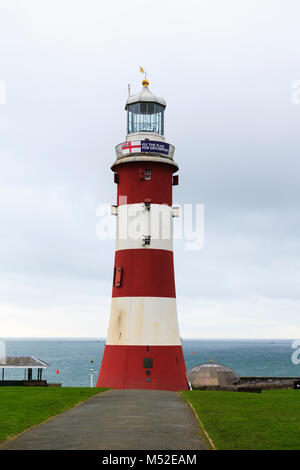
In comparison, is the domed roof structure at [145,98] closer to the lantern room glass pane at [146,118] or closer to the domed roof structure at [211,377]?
the lantern room glass pane at [146,118]

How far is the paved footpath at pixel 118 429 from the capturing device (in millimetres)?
12695

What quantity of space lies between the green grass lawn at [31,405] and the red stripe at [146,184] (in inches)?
449

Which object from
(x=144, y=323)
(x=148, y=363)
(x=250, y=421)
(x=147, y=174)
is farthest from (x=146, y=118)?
(x=250, y=421)

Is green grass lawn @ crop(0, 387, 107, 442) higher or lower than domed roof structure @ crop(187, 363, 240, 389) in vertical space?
lower

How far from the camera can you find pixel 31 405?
808 inches

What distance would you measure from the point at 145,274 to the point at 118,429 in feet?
54.8

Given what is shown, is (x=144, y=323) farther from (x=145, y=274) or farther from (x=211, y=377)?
(x=211, y=377)

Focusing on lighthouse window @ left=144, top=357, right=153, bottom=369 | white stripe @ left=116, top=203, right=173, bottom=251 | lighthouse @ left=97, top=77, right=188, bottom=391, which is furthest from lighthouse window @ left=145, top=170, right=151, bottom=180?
lighthouse window @ left=144, top=357, right=153, bottom=369

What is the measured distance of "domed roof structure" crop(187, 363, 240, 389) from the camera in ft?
123

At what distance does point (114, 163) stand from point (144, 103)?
419 centimetres

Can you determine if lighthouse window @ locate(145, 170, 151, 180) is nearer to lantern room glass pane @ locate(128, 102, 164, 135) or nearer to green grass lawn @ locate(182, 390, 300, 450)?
lantern room glass pane @ locate(128, 102, 164, 135)

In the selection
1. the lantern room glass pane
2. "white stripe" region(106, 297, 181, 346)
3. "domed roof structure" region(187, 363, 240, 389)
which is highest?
the lantern room glass pane

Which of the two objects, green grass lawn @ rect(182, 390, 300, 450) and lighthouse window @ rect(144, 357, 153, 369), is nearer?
green grass lawn @ rect(182, 390, 300, 450)
